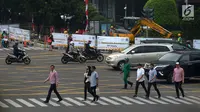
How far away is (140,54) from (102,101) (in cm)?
1084

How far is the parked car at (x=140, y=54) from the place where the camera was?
99.8 ft

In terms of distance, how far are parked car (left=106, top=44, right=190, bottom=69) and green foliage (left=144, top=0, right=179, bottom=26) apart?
67.6 feet

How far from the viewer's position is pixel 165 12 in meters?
51.7

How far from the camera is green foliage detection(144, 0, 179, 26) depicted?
169 ft

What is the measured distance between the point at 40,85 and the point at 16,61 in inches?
331

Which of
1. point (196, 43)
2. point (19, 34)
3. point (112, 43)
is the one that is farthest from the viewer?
point (19, 34)

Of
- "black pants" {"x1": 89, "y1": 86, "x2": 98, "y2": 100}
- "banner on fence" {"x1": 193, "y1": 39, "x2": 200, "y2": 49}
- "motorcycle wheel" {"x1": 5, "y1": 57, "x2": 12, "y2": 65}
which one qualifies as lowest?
Answer: "black pants" {"x1": 89, "y1": 86, "x2": 98, "y2": 100}

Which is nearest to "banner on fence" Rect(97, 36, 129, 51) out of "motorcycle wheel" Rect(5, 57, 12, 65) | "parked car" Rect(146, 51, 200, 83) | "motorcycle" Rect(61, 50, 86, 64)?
"motorcycle" Rect(61, 50, 86, 64)

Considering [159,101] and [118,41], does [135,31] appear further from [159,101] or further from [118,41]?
[159,101]

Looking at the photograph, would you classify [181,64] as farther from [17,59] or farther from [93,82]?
[17,59]

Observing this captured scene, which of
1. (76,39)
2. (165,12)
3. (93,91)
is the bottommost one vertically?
(93,91)

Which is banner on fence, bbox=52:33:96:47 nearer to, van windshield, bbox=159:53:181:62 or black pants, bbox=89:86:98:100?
van windshield, bbox=159:53:181:62

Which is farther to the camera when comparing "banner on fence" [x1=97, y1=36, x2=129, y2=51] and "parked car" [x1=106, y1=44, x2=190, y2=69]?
"banner on fence" [x1=97, y1=36, x2=129, y2=51]

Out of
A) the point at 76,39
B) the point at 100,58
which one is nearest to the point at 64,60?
the point at 100,58
